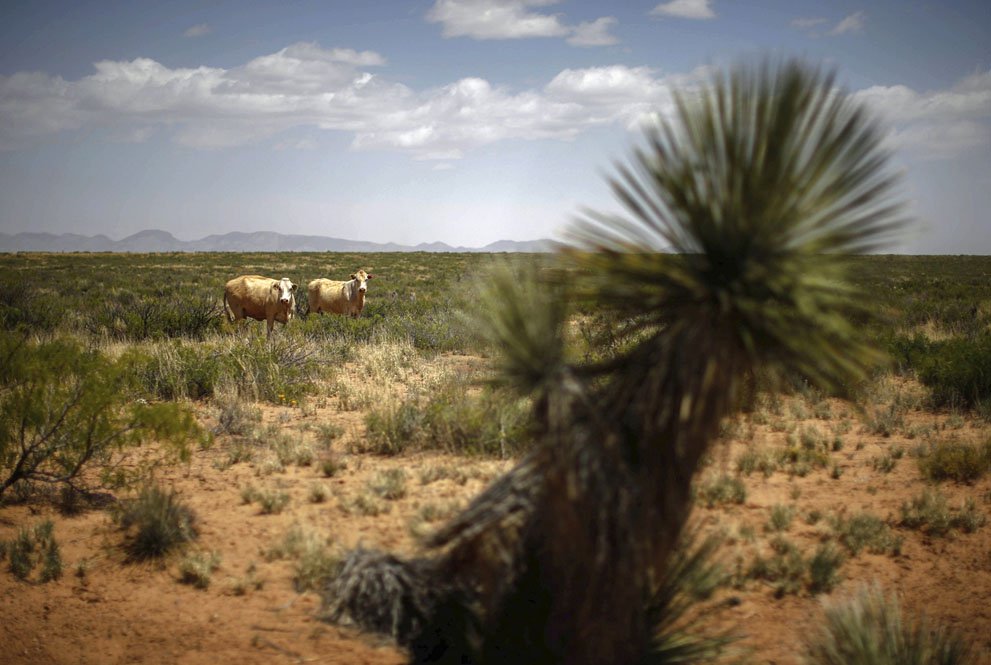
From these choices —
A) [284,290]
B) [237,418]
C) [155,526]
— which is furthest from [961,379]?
[284,290]

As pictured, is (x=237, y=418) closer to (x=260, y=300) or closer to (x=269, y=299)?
(x=269, y=299)

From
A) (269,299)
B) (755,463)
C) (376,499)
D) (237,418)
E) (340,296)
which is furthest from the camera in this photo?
(340,296)

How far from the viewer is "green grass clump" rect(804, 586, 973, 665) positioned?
3373mm

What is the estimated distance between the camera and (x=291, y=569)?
495 cm

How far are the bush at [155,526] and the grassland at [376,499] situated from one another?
35 mm

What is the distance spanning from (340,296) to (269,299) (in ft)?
8.05

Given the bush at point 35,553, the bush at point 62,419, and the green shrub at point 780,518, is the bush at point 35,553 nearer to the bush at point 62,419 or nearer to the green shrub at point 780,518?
the bush at point 62,419

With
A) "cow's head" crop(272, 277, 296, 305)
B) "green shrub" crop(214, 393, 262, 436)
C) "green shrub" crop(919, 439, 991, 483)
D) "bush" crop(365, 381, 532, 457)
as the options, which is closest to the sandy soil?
"green shrub" crop(919, 439, 991, 483)

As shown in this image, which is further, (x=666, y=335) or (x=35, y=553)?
(x=35, y=553)

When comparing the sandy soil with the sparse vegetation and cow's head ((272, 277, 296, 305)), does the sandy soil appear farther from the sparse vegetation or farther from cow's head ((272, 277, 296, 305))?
cow's head ((272, 277, 296, 305))

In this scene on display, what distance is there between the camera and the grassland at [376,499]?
4.25 metres

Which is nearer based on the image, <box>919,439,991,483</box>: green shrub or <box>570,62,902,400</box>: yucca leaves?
<box>570,62,902,400</box>: yucca leaves

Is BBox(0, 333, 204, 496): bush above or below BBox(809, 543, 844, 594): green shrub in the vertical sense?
above

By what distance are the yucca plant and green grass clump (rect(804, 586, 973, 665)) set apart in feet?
4.39
